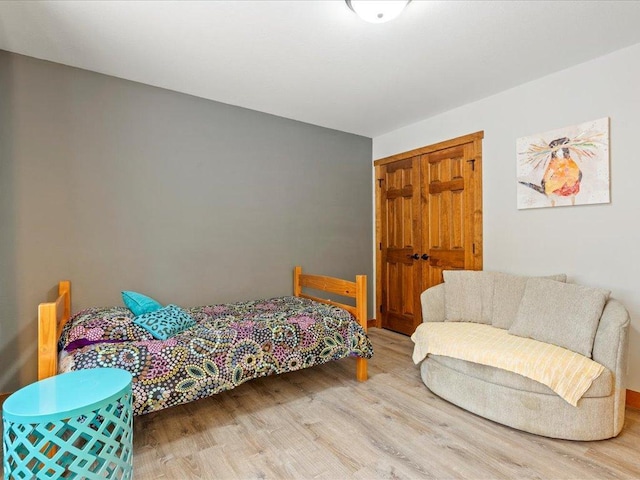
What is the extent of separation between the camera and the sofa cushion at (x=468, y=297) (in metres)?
2.79

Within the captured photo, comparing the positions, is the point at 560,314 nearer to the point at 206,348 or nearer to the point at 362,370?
the point at 362,370

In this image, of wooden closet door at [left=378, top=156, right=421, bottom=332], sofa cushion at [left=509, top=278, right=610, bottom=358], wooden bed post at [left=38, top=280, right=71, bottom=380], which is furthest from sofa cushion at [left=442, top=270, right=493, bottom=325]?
wooden bed post at [left=38, top=280, right=71, bottom=380]

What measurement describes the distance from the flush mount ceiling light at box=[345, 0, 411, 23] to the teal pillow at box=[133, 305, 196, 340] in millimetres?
2142

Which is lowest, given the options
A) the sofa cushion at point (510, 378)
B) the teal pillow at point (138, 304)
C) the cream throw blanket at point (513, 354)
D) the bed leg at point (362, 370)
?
Result: the bed leg at point (362, 370)

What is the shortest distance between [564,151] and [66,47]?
12.0ft

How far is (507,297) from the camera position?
267 centimetres

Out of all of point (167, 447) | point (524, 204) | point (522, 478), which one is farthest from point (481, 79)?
point (167, 447)

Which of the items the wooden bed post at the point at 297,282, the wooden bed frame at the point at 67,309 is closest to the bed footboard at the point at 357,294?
the wooden bed frame at the point at 67,309

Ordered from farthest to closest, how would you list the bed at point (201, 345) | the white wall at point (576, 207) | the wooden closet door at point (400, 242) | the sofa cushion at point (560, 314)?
the wooden closet door at point (400, 242) < the white wall at point (576, 207) < the sofa cushion at point (560, 314) < the bed at point (201, 345)

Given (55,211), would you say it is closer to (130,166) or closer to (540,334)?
(130,166)

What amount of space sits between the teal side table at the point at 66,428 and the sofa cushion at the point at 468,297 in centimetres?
237

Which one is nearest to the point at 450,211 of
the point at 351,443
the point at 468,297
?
the point at 468,297

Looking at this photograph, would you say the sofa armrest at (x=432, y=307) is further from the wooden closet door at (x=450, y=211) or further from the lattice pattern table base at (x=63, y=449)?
the lattice pattern table base at (x=63, y=449)

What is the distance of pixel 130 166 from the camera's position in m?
2.84
